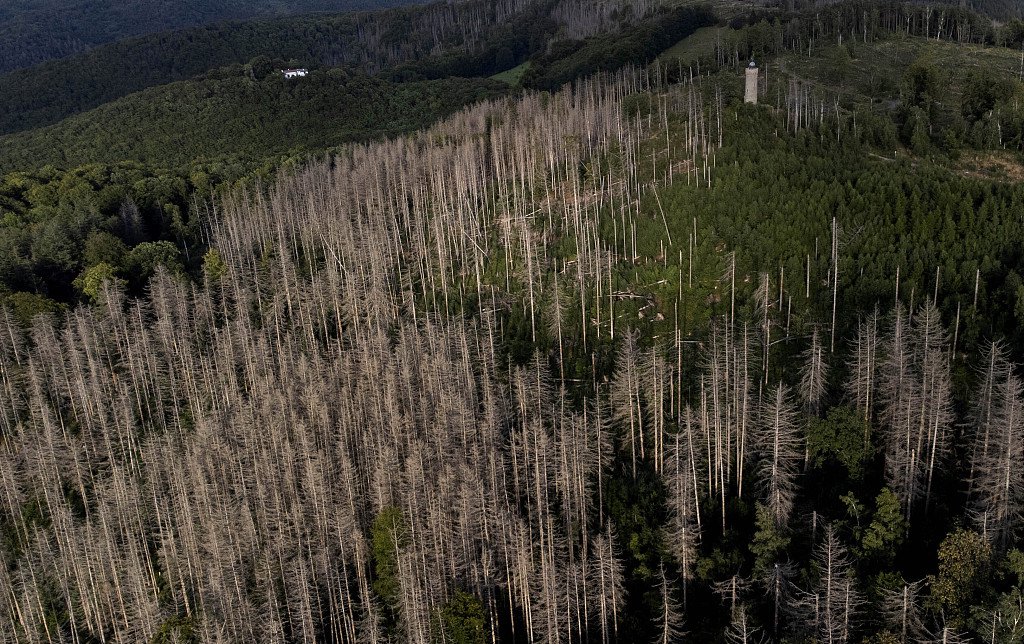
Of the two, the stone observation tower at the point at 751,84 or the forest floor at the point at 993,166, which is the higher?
the stone observation tower at the point at 751,84

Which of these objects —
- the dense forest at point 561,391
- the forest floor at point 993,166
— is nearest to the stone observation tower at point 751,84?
the dense forest at point 561,391

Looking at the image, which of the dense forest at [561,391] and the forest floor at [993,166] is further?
the forest floor at [993,166]

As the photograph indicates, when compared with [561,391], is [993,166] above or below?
above

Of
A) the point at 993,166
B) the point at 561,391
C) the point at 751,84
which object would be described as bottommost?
the point at 561,391

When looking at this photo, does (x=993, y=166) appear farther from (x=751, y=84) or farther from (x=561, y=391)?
(x=561, y=391)

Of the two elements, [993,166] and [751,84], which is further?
[751,84]

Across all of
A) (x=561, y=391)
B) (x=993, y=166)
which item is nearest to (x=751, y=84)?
(x=993, y=166)

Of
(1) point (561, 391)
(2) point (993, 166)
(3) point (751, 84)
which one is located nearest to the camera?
(1) point (561, 391)

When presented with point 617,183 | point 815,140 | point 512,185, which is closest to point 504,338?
point 617,183

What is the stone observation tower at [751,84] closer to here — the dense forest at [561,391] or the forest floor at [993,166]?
the dense forest at [561,391]
